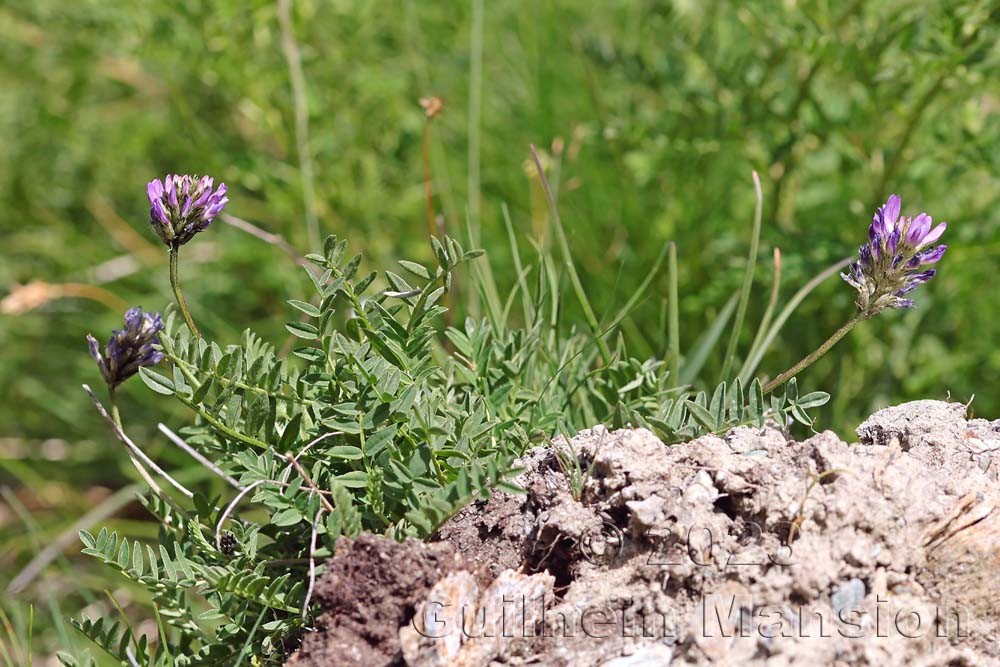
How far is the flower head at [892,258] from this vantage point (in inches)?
62.8

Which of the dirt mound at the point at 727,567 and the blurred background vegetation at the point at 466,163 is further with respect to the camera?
the blurred background vegetation at the point at 466,163

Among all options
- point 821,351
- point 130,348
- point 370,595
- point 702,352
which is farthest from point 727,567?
point 130,348

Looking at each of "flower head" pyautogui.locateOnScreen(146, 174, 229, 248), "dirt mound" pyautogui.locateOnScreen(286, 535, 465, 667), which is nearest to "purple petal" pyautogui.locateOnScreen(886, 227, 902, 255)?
"dirt mound" pyautogui.locateOnScreen(286, 535, 465, 667)

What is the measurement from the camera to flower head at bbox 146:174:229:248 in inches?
66.6

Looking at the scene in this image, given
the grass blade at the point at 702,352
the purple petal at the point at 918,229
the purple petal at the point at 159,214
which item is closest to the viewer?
the purple petal at the point at 918,229

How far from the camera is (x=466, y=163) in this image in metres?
3.78

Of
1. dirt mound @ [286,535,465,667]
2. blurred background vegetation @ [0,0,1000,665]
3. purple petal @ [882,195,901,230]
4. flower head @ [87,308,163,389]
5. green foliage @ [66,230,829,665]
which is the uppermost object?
blurred background vegetation @ [0,0,1000,665]

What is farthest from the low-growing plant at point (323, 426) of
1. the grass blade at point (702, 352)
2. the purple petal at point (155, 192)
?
the grass blade at point (702, 352)

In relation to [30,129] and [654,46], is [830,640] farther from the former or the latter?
[30,129]

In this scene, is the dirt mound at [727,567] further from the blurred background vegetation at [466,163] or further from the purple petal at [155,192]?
the blurred background vegetation at [466,163]

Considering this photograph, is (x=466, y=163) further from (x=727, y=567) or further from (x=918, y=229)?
(x=727, y=567)

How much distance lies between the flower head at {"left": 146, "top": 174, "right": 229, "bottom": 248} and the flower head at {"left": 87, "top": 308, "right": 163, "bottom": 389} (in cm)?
14

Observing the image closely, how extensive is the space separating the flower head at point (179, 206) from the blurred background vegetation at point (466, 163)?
78cm

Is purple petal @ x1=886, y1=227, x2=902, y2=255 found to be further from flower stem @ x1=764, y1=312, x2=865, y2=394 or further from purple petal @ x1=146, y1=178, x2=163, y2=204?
purple petal @ x1=146, y1=178, x2=163, y2=204
